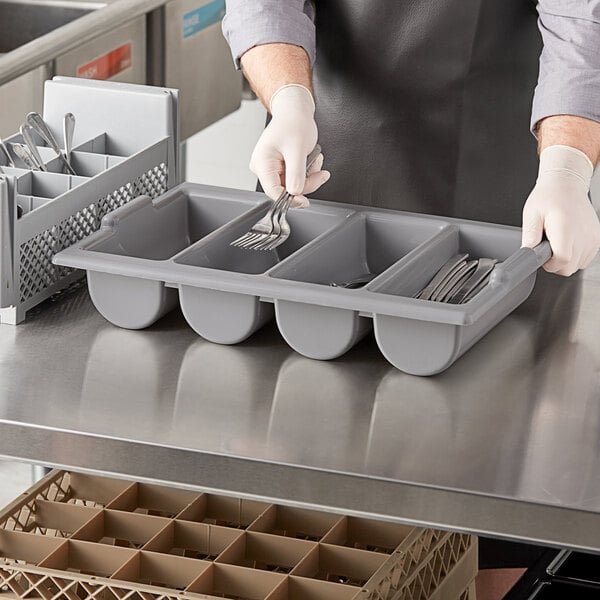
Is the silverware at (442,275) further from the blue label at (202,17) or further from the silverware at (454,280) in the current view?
the blue label at (202,17)

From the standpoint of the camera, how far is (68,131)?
165 centimetres

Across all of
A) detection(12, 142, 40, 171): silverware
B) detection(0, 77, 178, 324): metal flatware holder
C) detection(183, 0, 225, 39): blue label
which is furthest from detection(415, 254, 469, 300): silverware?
detection(183, 0, 225, 39): blue label

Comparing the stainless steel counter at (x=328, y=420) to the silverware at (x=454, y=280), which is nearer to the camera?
the stainless steel counter at (x=328, y=420)

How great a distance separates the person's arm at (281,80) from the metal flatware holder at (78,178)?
0.49 ft

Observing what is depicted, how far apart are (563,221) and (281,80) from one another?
18.5 inches

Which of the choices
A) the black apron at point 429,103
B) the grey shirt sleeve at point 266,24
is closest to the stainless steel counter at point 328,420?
the grey shirt sleeve at point 266,24

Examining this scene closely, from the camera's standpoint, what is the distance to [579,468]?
1.21m

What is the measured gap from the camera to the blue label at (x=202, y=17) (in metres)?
3.52

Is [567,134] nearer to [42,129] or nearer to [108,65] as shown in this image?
[42,129]

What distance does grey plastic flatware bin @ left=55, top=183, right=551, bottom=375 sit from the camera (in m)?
1.35

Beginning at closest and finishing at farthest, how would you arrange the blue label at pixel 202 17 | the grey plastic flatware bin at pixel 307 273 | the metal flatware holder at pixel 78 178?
1. the grey plastic flatware bin at pixel 307 273
2. the metal flatware holder at pixel 78 178
3. the blue label at pixel 202 17

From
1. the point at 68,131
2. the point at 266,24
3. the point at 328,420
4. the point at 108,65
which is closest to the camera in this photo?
the point at 328,420

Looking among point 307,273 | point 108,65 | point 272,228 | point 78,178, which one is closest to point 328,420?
point 307,273

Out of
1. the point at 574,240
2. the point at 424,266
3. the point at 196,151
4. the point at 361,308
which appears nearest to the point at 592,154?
the point at 574,240
